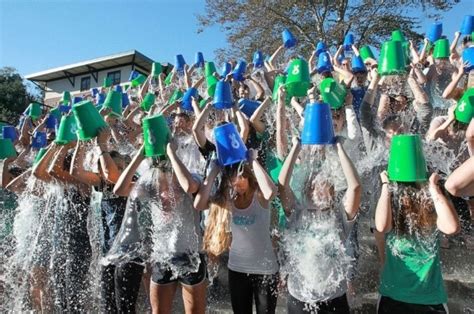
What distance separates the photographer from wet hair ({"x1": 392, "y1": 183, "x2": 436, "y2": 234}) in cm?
260

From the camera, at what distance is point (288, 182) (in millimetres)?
2980

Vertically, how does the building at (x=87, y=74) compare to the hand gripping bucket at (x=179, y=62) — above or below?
above

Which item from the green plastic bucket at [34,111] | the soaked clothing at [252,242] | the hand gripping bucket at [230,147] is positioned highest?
the green plastic bucket at [34,111]

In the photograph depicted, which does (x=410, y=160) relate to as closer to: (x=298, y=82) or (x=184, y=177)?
(x=184, y=177)

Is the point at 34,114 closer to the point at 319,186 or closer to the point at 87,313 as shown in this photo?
the point at 87,313

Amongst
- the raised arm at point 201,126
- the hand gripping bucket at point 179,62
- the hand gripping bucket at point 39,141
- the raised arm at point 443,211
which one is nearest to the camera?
the raised arm at point 443,211

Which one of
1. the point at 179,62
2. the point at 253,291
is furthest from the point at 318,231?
the point at 179,62

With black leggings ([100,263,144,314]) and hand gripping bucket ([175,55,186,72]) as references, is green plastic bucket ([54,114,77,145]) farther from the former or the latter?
hand gripping bucket ([175,55,186,72])

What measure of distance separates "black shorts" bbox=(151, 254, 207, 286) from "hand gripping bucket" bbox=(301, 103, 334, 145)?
122 cm

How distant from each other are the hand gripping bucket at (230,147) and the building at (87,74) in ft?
78.1

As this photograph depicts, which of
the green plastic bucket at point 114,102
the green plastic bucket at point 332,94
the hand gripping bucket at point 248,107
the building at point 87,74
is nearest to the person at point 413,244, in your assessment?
the green plastic bucket at point 332,94

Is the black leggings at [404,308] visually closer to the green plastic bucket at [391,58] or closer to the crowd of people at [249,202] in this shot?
the crowd of people at [249,202]

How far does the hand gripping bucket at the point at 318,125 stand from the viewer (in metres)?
2.80

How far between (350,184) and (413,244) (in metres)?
0.51
